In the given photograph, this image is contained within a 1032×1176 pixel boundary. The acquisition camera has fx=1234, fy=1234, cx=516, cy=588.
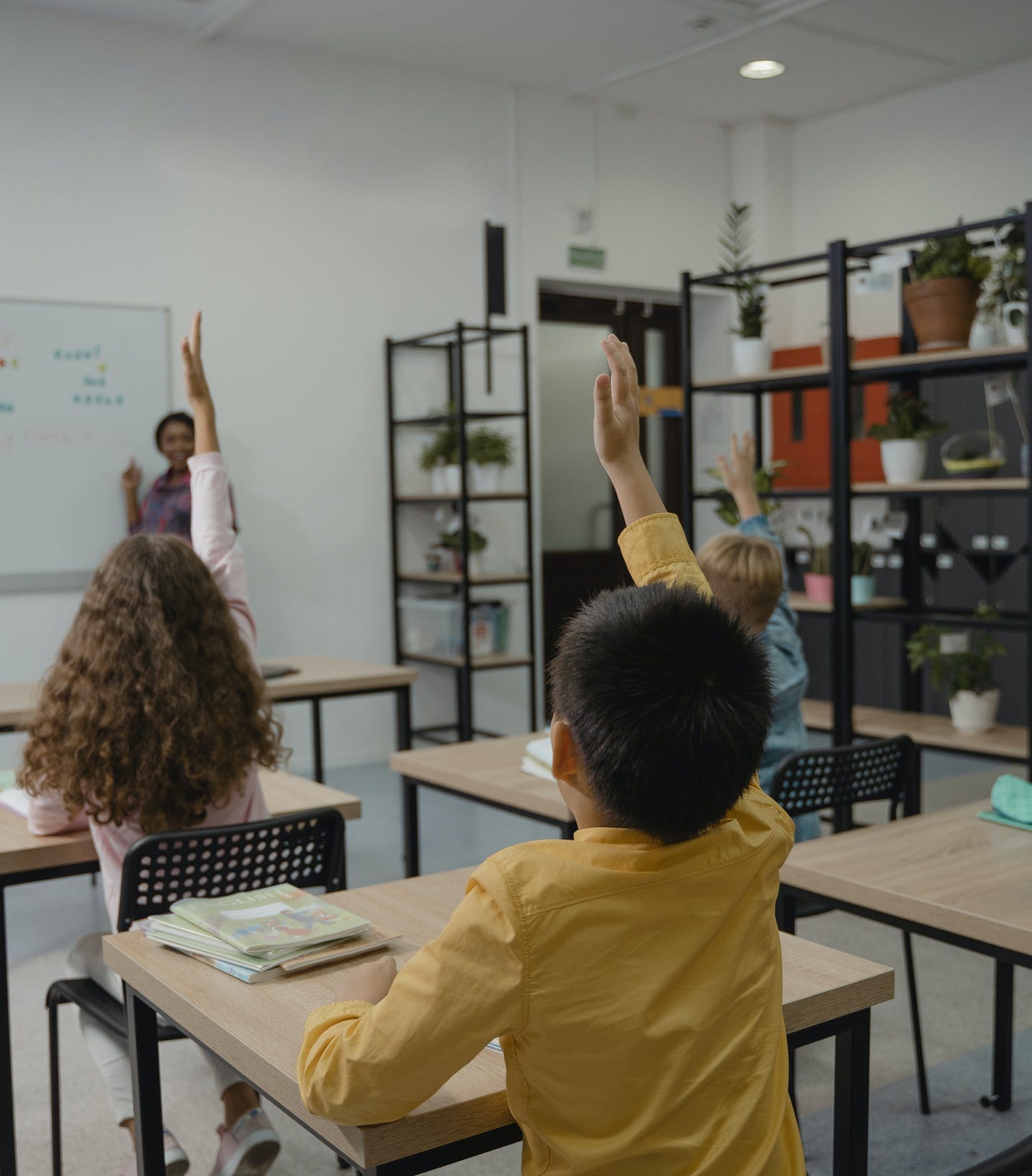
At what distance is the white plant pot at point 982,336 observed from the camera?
3771mm

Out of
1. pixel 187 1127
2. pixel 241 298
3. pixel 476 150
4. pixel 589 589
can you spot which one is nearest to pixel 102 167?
pixel 241 298

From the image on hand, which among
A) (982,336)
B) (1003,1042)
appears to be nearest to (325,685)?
(1003,1042)

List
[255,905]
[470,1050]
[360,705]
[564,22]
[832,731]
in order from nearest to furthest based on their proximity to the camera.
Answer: [470,1050] < [255,905] < [832,731] < [564,22] < [360,705]

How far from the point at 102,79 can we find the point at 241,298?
979 millimetres

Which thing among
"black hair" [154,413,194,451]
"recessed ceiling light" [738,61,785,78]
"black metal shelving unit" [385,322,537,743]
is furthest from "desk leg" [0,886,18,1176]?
"recessed ceiling light" [738,61,785,78]

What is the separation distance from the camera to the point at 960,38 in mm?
5422

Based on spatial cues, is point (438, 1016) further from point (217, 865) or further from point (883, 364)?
point (883, 364)

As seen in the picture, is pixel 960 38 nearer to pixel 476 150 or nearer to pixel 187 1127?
pixel 476 150

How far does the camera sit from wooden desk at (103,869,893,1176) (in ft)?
3.42

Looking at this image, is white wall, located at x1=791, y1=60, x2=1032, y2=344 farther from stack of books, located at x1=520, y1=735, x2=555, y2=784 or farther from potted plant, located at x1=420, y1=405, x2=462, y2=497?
stack of books, located at x1=520, y1=735, x2=555, y2=784

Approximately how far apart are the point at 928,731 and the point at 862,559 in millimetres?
633

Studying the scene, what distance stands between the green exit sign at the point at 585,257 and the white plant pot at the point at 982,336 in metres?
2.70

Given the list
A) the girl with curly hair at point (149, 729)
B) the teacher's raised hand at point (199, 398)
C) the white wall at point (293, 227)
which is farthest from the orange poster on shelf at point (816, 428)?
the girl with curly hair at point (149, 729)

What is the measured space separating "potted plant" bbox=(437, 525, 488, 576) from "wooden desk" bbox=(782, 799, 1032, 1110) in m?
3.53
